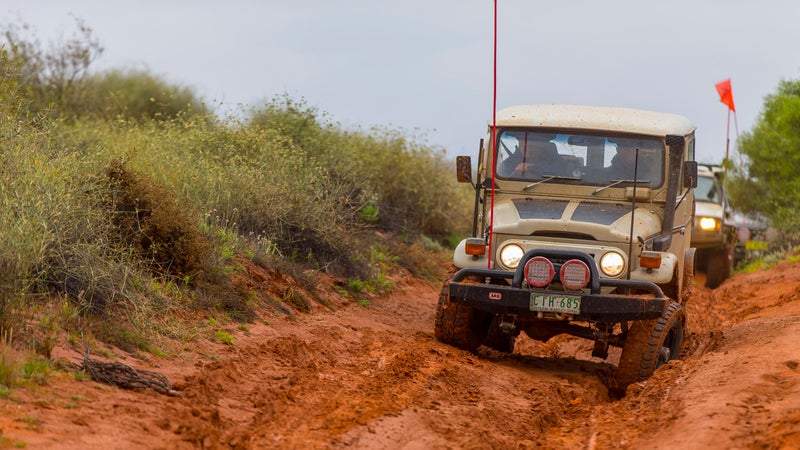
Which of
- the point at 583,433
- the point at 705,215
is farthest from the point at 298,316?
the point at 705,215

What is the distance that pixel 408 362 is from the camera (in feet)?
31.6

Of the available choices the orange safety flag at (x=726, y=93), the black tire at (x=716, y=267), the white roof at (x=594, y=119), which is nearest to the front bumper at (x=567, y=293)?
the white roof at (x=594, y=119)

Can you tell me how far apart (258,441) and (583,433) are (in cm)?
225

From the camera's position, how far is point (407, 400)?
26.7 feet

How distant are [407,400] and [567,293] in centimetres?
212

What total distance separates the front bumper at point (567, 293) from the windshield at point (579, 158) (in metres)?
1.42

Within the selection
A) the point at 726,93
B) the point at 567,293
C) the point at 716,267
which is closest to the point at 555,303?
the point at 567,293

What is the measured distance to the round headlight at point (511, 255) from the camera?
33.8ft

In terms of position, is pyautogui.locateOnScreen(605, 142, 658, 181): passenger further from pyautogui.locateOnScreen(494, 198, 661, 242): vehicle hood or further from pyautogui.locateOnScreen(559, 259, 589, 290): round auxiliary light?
pyautogui.locateOnScreen(559, 259, 589, 290): round auxiliary light

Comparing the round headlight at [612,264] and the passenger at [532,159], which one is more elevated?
the passenger at [532,159]

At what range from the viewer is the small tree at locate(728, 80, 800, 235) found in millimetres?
28969

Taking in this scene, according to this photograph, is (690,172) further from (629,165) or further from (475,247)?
(475,247)

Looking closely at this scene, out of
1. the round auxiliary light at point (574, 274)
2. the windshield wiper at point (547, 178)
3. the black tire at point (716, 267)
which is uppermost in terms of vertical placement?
the windshield wiper at point (547, 178)

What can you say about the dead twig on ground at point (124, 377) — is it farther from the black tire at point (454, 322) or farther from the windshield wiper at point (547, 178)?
the windshield wiper at point (547, 178)
